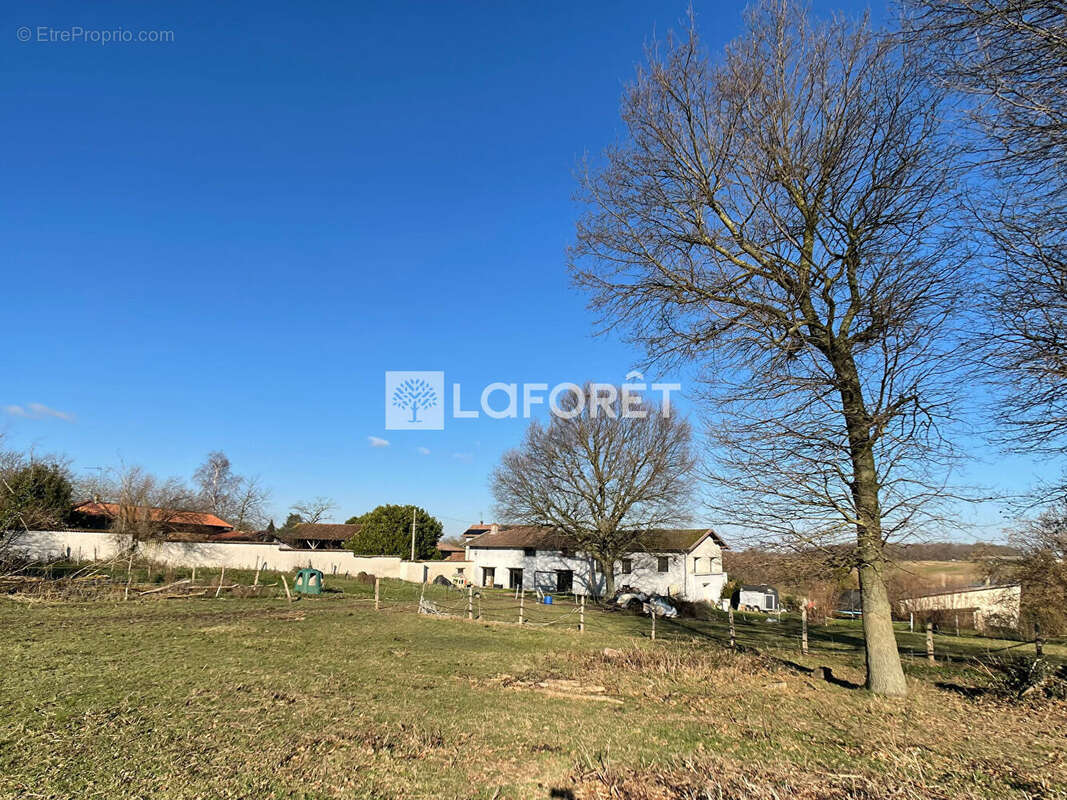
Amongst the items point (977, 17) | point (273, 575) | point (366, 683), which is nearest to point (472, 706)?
point (366, 683)

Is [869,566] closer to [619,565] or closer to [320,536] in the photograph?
[619,565]

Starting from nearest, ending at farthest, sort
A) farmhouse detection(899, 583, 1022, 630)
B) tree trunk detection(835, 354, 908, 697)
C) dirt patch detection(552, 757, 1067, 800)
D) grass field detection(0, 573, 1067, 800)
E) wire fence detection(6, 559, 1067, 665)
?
dirt patch detection(552, 757, 1067, 800) → grass field detection(0, 573, 1067, 800) → tree trunk detection(835, 354, 908, 697) → wire fence detection(6, 559, 1067, 665) → farmhouse detection(899, 583, 1022, 630)

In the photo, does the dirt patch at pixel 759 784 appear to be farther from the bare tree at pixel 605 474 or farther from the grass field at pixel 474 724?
the bare tree at pixel 605 474

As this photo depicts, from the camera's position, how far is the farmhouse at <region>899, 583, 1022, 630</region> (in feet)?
76.2

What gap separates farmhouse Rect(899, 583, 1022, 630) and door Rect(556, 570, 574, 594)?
21.9 m

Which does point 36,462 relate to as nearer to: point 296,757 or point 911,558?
point 296,757

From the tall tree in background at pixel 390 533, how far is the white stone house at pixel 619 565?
6255 millimetres

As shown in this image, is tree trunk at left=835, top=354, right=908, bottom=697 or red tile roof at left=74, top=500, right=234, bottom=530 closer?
tree trunk at left=835, top=354, right=908, bottom=697

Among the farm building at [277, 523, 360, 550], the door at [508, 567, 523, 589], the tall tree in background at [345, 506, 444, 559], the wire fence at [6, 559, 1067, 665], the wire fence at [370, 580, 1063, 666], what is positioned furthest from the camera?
the farm building at [277, 523, 360, 550]

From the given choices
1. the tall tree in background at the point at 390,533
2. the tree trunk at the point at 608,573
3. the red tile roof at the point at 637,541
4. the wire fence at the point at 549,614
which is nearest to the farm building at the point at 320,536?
the tall tree in background at the point at 390,533

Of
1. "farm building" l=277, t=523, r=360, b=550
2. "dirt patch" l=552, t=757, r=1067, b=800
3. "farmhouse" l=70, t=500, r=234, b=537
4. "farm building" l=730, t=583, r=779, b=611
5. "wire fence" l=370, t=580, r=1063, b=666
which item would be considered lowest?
"farm building" l=730, t=583, r=779, b=611

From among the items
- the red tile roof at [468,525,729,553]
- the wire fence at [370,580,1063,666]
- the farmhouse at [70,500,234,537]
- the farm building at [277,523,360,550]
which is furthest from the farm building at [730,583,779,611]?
the farmhouse at [70,500,234,537]

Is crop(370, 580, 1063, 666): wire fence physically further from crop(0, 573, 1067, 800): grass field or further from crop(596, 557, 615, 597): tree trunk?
crop(0, 573, 1067, 800): grass field

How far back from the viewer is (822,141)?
923 centimetres
